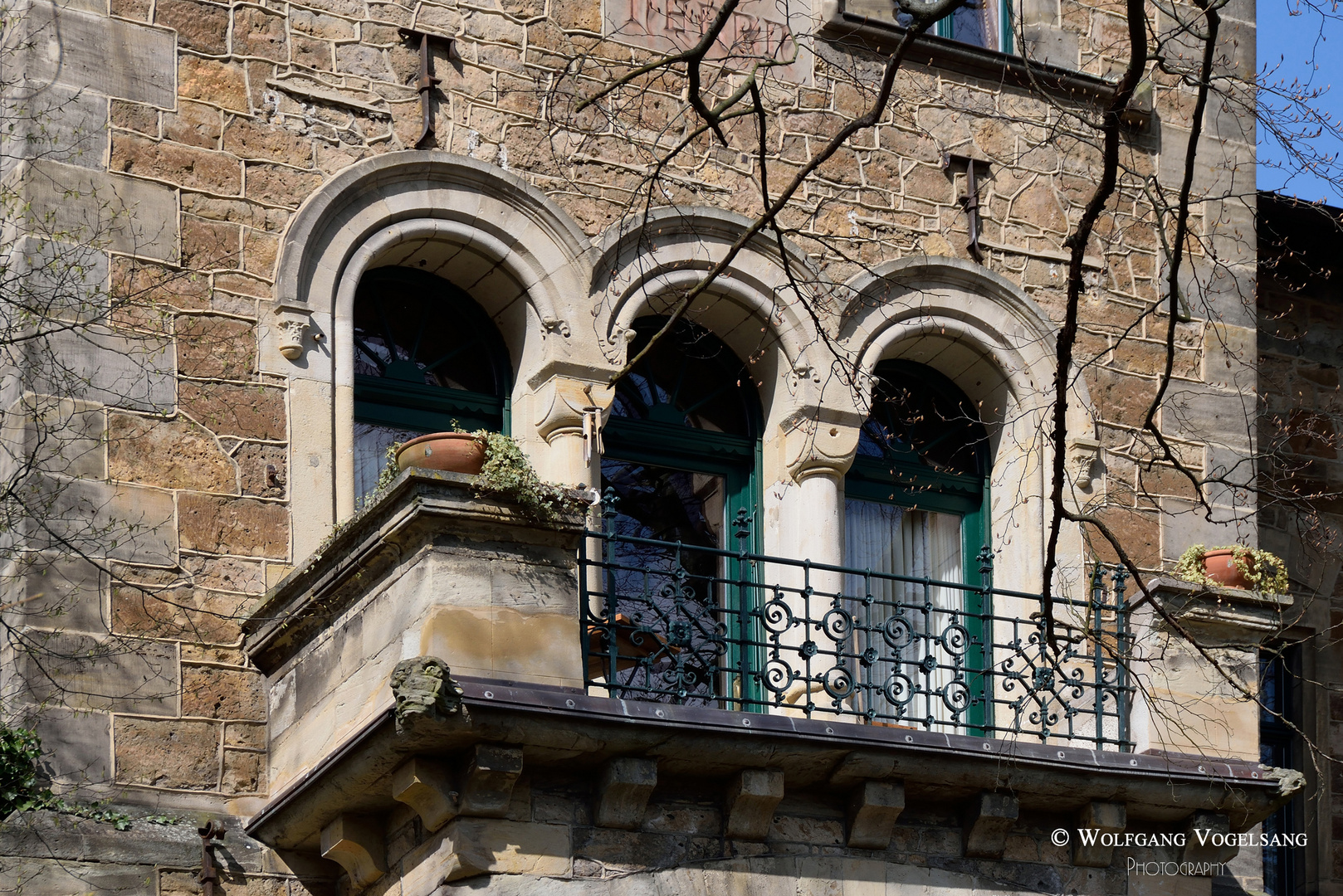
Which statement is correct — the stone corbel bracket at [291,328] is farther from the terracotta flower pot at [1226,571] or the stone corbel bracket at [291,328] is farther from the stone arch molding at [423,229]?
the terracotta flower pot at [1226,571]

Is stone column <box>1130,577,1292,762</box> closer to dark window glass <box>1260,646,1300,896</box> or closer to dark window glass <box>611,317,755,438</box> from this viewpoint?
dark window glass <box>611,317,755,438</box>

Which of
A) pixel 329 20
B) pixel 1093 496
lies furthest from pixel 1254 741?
pixel 329 20

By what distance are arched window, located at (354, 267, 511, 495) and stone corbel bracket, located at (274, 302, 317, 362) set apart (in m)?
0.58

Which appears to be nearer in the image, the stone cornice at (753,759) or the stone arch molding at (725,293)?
the stone cornice at (753,759)

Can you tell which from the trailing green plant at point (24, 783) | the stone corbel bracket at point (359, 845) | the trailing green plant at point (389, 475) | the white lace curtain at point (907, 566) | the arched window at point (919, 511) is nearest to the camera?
the trailing green plant at point (24, 783)

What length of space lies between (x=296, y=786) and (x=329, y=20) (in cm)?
406

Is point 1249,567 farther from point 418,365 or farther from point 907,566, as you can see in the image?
point 418,365

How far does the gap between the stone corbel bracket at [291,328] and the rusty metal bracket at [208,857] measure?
2.27 meters

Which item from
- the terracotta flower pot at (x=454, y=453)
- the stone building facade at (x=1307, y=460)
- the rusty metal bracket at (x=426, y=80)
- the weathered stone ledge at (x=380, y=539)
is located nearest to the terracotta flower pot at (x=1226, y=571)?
the stone building facade at (x=1307, y=460)

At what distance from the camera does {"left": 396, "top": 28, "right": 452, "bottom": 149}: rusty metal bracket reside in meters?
12.2

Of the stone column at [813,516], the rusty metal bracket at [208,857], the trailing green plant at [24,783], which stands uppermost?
the stone column at [813,516]

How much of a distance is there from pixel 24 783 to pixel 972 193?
6.28 m

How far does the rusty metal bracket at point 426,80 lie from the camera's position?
479 inches

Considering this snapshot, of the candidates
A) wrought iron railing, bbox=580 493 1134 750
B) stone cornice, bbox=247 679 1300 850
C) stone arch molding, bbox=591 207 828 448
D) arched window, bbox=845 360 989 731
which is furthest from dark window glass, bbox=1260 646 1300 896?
stone arch molding, bbox=591 207 828 448
